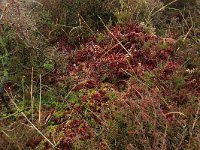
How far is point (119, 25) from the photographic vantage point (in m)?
5.77

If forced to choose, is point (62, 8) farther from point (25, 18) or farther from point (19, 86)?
→ point (19, 86)

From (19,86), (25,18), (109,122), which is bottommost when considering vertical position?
(19,86)

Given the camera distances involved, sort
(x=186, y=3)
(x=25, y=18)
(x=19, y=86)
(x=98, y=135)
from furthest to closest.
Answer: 1. (x=186, y=3)
2. (x=25, y=18)
3. (x=19, y=86)
4. (x=98, y=135)

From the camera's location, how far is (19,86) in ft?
15.9

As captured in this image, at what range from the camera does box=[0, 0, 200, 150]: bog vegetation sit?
3.79 metres

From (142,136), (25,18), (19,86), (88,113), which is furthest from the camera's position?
(25,18)

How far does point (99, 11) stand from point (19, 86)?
1904 millimetres

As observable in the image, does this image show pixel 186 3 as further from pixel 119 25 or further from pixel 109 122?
pixel 109 122

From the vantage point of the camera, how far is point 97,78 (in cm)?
497

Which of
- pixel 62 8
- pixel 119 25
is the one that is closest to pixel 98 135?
pixel 119 25

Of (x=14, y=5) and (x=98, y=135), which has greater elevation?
(x=14, y=5)

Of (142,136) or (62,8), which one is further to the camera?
(62,8)

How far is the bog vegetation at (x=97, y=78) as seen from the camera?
3.79 metres

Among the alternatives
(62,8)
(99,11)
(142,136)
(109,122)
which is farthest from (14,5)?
(142,136)
